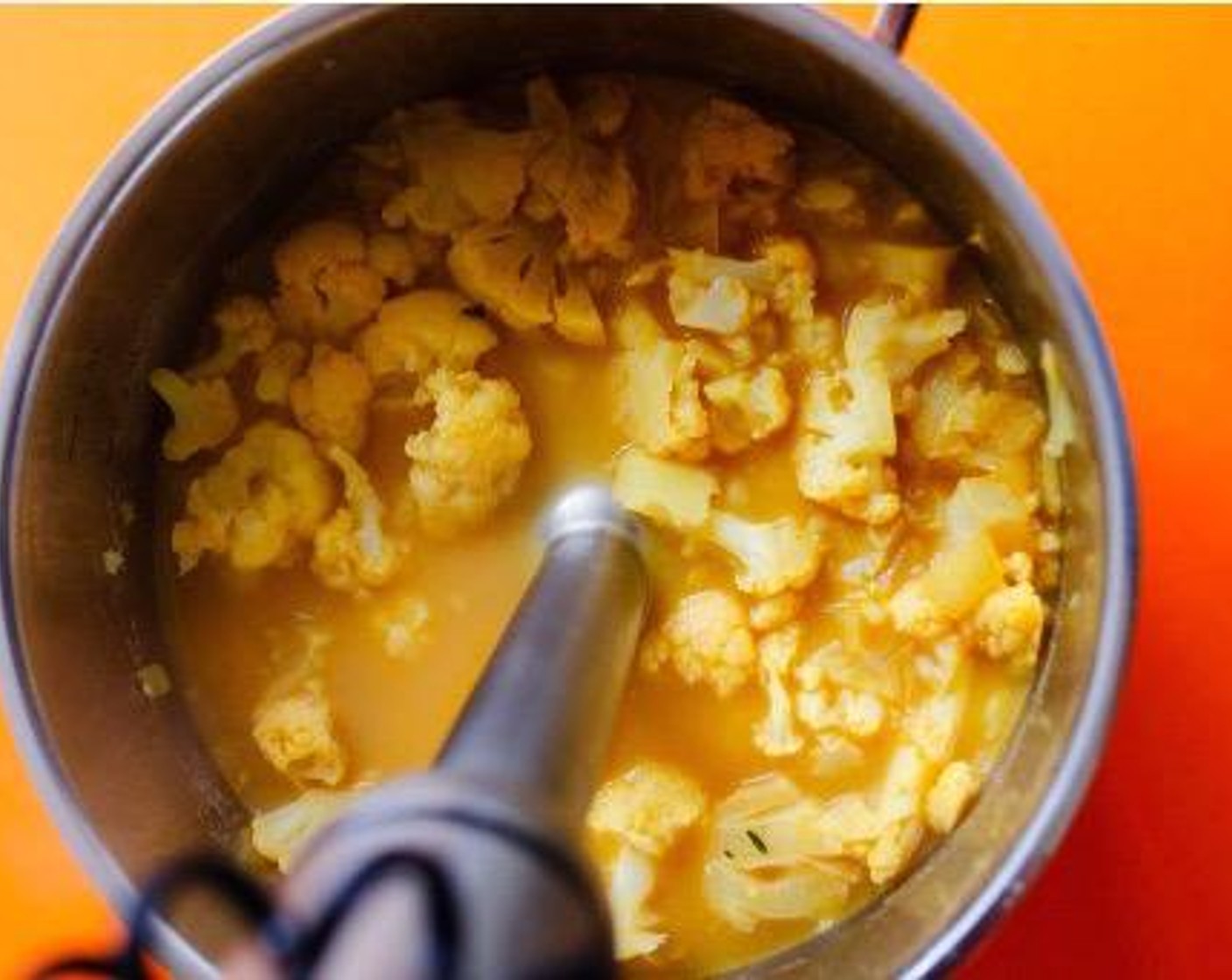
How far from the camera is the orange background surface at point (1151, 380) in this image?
1206 millimetres

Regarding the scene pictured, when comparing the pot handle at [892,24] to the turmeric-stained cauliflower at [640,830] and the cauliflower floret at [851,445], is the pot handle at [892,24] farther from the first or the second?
the turmeric-stained cauliflower at [640,830]

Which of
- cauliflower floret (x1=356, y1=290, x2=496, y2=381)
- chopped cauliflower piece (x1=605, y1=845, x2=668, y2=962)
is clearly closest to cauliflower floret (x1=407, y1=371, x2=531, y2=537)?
cauliflower floret (x1=356, y1=290, x2=496, y2=381)

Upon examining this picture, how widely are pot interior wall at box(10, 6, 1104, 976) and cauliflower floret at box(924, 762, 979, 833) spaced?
1cm

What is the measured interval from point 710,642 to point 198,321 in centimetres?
41

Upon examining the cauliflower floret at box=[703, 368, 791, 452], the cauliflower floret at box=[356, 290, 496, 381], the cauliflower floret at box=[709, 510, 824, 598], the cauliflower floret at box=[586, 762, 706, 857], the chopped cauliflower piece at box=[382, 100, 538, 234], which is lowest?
the cauliflower floret at box=[586, 762, 706, 857]

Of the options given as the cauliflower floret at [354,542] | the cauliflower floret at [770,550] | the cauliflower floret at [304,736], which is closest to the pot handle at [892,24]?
the cauliflower floret at [770,550]

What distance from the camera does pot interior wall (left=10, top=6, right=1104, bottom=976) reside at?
38.7 inches

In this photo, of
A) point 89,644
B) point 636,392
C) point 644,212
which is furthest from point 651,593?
point 89,644

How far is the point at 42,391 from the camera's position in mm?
995

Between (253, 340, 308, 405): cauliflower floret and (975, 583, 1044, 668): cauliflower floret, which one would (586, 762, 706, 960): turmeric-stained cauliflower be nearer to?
(975, 583, 1044, 668): cauliflower floret

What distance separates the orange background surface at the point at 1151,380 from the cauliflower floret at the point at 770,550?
26 centimetres

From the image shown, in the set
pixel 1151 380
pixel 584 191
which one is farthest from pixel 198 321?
pixel 1151 380

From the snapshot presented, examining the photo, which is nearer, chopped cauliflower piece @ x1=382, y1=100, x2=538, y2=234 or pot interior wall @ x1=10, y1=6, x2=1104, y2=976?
pot interior wall @ x1=10, y1=6, x2=1104, y2=976

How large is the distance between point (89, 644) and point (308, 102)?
372 mm
